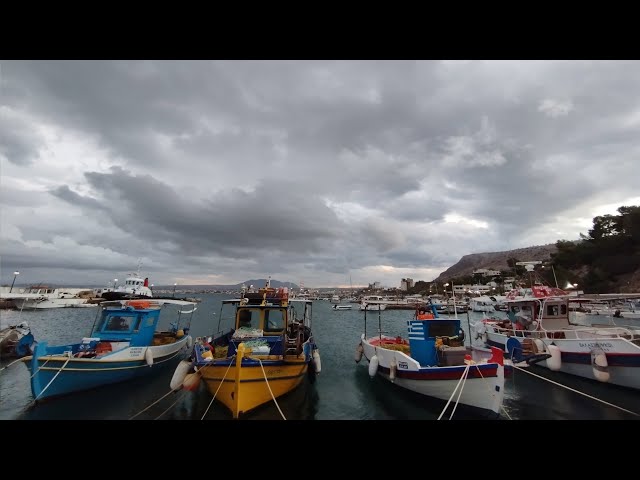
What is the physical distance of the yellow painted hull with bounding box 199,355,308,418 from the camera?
9.21 m

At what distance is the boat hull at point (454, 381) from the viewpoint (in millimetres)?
8992

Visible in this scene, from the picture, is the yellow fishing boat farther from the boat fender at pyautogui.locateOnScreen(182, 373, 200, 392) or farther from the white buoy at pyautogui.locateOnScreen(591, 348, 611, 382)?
the white buoy at pyautogui.locateOnScreen(591, 348, 611, 382)

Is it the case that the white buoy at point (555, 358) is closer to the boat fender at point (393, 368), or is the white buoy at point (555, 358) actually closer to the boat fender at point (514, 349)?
the boat fender at point (514, 349)

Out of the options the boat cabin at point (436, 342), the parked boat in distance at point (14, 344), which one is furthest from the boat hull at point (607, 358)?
the parked boat in distance at point (14, 344)

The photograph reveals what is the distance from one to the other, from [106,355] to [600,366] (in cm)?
2090

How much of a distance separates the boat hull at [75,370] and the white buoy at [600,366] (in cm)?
2000

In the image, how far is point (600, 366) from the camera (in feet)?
41.0

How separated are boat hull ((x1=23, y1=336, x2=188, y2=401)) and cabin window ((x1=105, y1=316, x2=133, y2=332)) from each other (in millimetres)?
1250

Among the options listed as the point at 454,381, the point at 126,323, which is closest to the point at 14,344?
the point at 126,323
